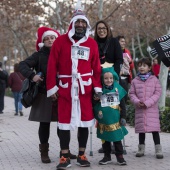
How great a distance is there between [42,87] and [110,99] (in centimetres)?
99

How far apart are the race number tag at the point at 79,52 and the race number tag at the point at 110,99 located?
1.98ft

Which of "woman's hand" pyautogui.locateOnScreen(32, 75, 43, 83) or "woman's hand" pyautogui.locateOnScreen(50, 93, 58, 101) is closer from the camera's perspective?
"woman's hand" pyautogui.locateOnScreen(50, 93, 58, 101)

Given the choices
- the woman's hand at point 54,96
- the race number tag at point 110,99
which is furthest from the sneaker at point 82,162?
the woman's hand at point 54,96

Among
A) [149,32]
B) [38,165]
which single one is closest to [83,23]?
[38,165]

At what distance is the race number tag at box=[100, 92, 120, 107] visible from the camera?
21.6ft

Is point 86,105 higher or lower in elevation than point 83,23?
lower

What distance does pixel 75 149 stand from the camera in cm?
824

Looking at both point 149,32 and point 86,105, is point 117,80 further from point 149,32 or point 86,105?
point 149,32

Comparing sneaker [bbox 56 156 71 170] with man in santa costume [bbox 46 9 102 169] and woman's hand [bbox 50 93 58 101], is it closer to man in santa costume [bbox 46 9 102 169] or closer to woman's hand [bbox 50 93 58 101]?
man in santa costume [bbox 46 9 102 169]

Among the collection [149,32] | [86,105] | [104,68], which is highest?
[149,32]

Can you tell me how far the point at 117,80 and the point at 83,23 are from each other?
944 mm

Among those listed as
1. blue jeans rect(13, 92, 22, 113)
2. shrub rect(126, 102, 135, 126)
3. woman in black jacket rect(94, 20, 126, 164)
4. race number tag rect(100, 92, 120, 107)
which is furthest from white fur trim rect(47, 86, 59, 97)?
blue jeans rect(13, 92, 22, 113)

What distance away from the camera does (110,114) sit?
21.7ft

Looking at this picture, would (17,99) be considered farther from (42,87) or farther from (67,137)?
(67,137)
